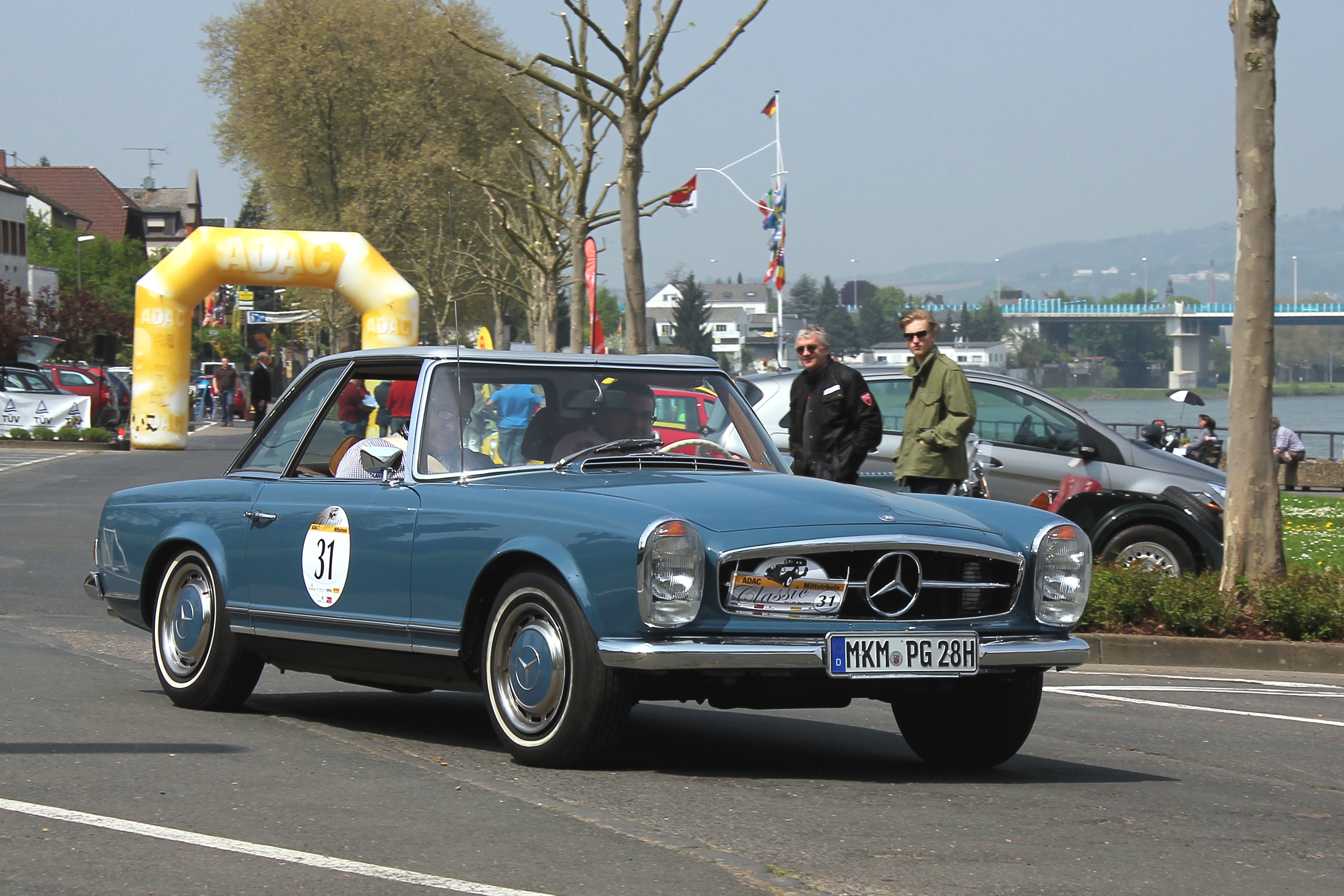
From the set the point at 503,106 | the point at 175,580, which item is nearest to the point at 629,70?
the point at 175,580

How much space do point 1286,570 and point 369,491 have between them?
6.94 m

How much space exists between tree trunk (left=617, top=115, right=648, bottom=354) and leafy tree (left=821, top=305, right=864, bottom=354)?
166193 millimetres

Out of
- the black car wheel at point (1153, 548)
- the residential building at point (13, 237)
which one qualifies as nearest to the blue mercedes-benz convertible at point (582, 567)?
the black car wheel at point (1153, 548)

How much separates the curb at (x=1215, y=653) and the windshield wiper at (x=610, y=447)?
4.98 metres

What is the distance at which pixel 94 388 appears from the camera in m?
44.6

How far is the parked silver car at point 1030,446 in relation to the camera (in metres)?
14.1

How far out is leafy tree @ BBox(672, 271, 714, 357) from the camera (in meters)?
155

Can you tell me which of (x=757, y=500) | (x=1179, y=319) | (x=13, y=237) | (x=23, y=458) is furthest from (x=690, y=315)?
(x=757, y=500)

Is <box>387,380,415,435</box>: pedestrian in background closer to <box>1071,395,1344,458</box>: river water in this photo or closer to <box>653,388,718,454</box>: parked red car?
<box>653,388,718,454</box>: parked red car

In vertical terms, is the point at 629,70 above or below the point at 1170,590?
above

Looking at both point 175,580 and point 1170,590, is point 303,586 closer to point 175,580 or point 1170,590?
point 175,580

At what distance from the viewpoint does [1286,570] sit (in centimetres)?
1166

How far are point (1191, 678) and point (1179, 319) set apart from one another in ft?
425

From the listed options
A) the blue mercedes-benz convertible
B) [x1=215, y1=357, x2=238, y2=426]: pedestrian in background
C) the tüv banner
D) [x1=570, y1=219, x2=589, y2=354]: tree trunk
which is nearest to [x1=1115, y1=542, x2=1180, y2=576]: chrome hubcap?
the blue mercedes-benz convertible
